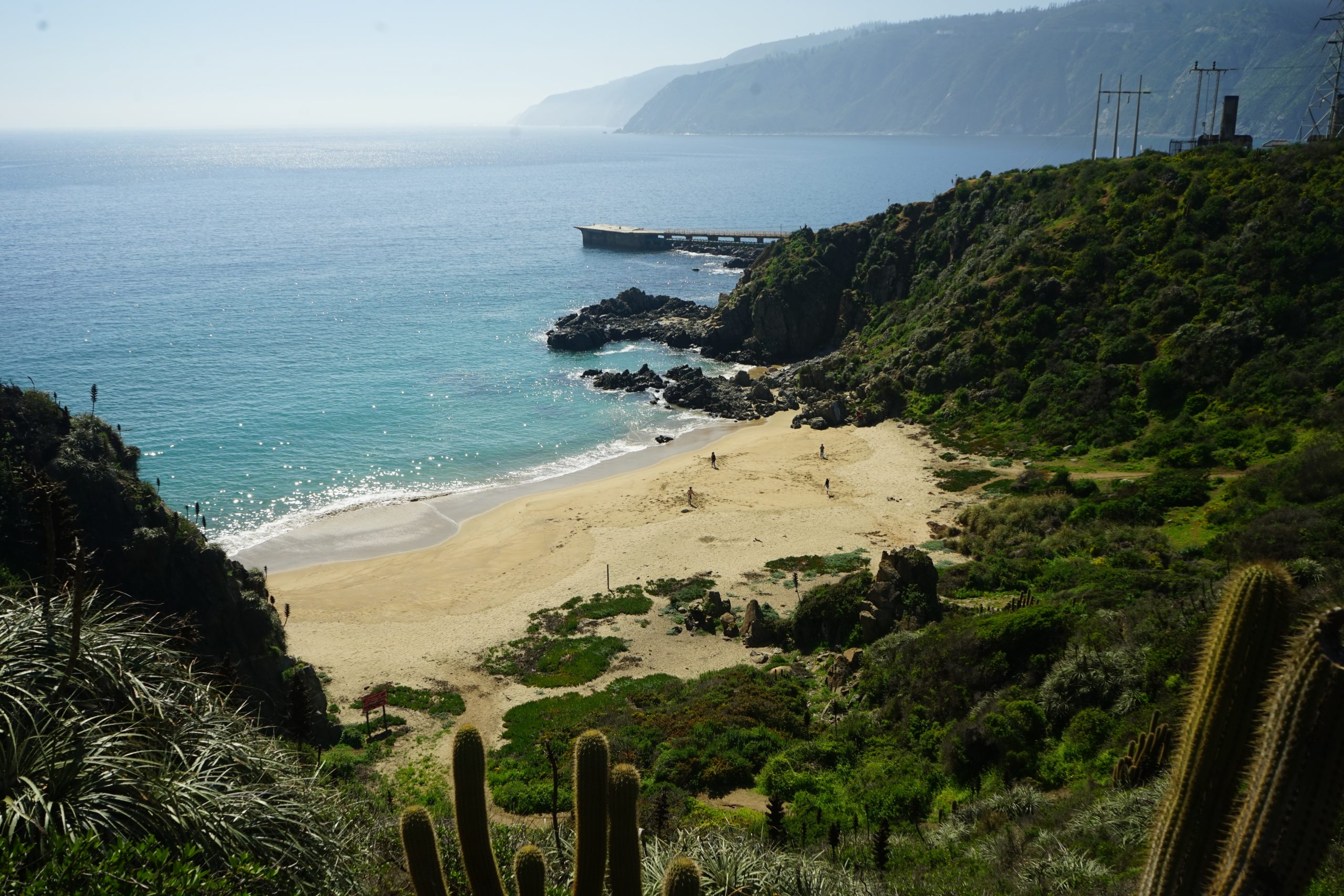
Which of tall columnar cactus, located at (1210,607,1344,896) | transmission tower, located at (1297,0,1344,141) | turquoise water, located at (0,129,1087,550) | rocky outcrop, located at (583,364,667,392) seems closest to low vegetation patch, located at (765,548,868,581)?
turquoise water, located at (0,129,1087,550)

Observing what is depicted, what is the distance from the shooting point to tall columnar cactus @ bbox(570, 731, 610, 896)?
7824 mm

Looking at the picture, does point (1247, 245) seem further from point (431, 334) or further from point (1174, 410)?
point (431, 334)

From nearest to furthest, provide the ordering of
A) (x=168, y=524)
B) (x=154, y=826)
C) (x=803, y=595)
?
1. (x=154, y=826)
2. (x=168, y=524)
3. (x=803, y=595)

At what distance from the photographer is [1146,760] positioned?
12.3 meters

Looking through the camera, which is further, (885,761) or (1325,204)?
(1325,204)

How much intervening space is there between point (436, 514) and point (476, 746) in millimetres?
33304

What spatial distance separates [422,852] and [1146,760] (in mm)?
10166

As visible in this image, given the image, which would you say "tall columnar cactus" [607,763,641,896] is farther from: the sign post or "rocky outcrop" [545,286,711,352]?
"rocky outcrop" [545,286,711,352]

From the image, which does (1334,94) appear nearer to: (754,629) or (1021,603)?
(1021,603)

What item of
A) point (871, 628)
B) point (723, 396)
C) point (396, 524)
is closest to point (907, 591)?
point (871, 628)

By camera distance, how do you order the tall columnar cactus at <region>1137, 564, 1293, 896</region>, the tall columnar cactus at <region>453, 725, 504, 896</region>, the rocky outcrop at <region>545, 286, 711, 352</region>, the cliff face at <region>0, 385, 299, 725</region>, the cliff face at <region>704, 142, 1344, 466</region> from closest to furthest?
the tall columnar cactus at <region>1137, 564, 1293, 896</region>, the tall columnar cactus at <region>453, 725, 504, 896</region>, the cliff face at <region>0, 385, 299, 725</region>, the cliff face at <region>704, 142, 1344, 466</region>, the rocky outcrop at <region>545, 286, 711, 352</region>

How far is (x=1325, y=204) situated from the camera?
39562mm

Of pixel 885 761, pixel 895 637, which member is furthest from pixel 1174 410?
pixel 885 761

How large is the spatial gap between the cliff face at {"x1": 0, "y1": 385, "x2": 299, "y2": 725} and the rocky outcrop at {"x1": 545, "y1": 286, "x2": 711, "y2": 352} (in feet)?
159
